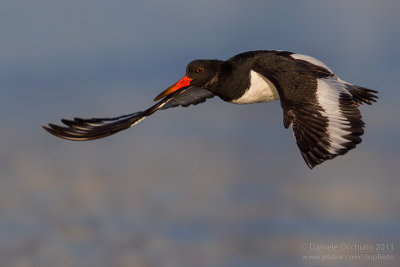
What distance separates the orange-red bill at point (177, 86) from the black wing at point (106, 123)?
11.2 inches

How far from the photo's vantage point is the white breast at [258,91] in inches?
485

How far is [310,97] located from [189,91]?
14.2 feet

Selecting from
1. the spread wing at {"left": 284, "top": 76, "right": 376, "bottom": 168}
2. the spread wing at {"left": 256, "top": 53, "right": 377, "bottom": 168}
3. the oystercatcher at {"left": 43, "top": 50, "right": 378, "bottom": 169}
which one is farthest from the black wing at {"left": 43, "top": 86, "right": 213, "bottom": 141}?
the spread wing at {"left": 284, "top": 76, "right": 376, "bottom": 168}

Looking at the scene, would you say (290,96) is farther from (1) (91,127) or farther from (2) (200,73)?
(1) (91,127)

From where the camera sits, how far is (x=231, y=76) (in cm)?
1252

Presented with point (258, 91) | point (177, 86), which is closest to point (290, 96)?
point (258, 91)

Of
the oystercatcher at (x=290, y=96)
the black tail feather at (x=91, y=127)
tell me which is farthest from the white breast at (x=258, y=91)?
the black tail feather at (x=91, y=127)

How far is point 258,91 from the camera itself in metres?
12.5

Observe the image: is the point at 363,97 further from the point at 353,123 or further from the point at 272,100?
the point at 353,123

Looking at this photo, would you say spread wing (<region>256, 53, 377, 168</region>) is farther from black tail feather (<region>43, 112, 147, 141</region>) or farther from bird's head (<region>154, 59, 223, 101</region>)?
black tail feather (<region>43, 112, 147, 141</region>)

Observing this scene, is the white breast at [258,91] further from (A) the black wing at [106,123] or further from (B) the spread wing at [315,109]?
(A) the black wing at [106,123]

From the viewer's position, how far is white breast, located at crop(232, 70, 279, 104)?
40.4ft

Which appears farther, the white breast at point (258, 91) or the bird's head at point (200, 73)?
the bird's head at point (200, 73)

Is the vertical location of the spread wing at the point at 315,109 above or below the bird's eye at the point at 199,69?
below
